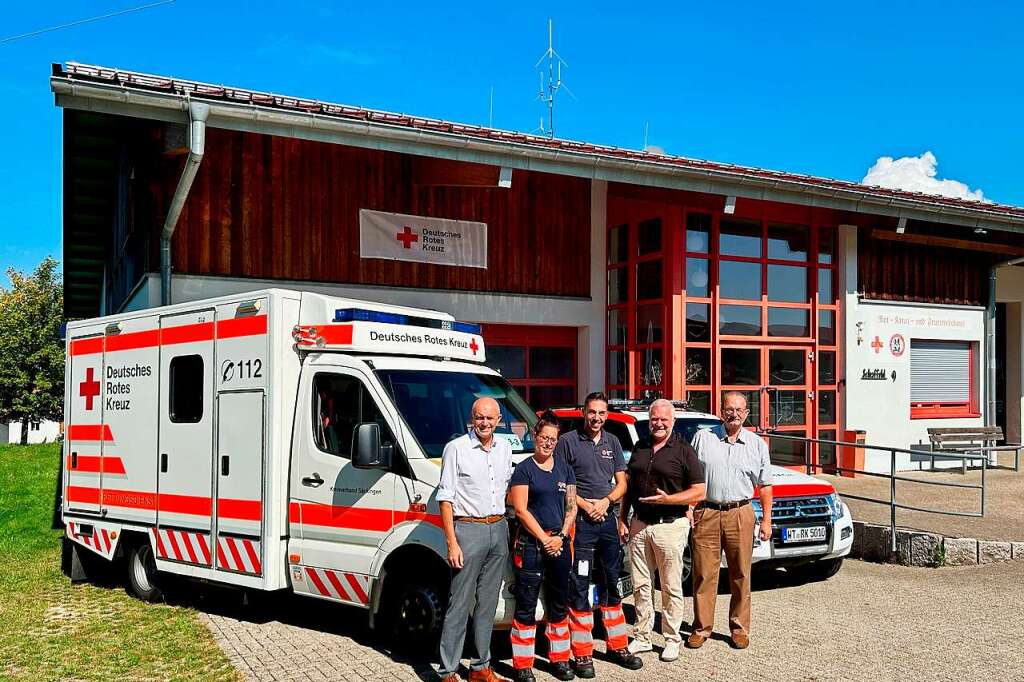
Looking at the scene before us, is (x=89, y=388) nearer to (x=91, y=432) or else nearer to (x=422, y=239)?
(x=91, y=432)

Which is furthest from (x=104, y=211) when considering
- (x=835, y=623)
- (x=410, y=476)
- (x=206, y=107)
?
(x=835, y=623)

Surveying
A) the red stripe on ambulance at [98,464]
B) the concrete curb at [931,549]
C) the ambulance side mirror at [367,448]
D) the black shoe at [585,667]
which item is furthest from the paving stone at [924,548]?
the red stripe on ambulance at [98,464]

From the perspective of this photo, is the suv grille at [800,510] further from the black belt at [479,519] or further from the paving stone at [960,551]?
the black belt at [479,519]

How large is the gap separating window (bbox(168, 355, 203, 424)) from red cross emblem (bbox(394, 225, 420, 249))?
583 centimetres

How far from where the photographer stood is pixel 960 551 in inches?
380

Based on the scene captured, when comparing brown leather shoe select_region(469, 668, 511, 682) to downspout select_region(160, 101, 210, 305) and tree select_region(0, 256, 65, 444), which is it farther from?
tree select_region(0, 256, 65, 444)

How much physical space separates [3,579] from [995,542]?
10.5 m

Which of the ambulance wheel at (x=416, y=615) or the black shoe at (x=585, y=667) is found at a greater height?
the ambulance wheel at (x=416, y=615)

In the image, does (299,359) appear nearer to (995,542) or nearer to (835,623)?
(835,623)

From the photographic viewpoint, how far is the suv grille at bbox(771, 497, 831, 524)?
27.9 feet

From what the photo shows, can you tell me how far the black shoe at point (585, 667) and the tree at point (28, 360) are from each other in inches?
2094

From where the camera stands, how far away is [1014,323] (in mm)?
20094

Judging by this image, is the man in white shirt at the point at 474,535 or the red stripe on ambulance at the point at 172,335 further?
the red stripe on ambulance at the point at 172,335

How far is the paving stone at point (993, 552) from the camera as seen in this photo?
9586 mm
